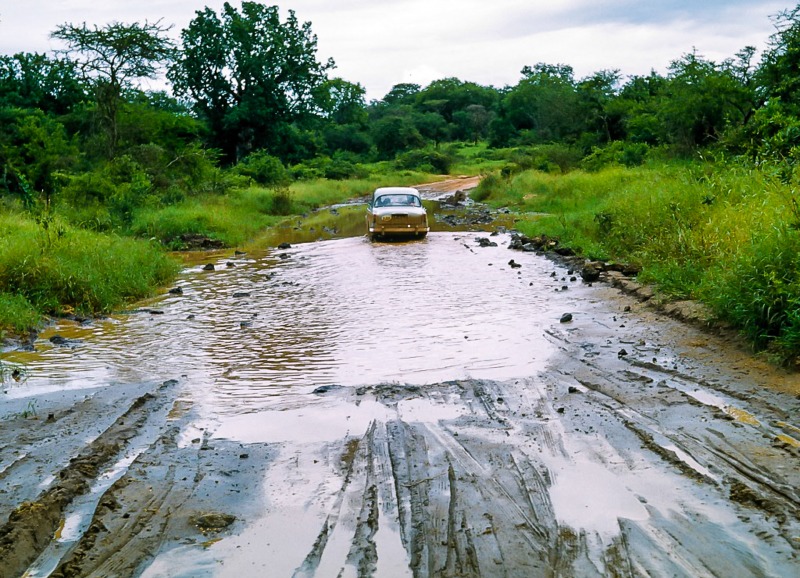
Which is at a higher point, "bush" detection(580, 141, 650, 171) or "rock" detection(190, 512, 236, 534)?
"bush" detection(580, 141, 650, 171)

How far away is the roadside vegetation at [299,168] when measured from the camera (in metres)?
10.7

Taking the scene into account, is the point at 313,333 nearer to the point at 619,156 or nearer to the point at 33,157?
the point at 33,157

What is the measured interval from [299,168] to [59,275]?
37.2m

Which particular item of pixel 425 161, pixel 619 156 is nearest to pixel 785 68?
pixel 619 156

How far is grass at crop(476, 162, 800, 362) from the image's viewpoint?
7.55m

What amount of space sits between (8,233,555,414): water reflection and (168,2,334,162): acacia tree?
34.5 metres

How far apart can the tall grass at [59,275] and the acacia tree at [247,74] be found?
117 feet

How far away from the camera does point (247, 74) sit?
4894 cm

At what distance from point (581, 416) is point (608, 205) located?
41.6 ft

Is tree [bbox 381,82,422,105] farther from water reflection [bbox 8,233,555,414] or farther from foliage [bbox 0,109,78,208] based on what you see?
water reflection [bbox 8,233,555,414]

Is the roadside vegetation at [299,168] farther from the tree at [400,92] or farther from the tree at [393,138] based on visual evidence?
the tree at [400,92]

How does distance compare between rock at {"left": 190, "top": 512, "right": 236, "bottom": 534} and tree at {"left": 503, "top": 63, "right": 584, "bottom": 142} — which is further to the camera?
tree at {"left": 503, "top": 63, "right": 584, "bottom": 142}

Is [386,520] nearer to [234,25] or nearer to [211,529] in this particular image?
[211,529]

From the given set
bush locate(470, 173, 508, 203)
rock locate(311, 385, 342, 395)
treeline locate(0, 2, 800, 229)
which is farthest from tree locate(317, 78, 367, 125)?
rock locate(311, 385, 342, 395)
